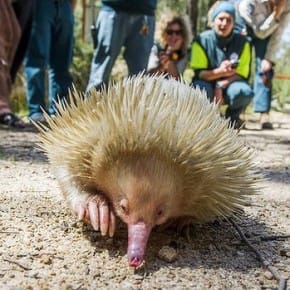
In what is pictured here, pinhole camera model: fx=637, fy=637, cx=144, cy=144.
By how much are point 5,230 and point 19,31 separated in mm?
2654

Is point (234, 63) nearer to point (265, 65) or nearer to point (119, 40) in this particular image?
point (265, 65)

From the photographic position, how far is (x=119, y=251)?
161 cm

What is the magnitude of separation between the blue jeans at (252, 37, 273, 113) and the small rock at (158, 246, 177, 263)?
13.2 ft

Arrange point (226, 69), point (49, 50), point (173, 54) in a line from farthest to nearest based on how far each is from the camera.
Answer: point (173, 54) → point (226, 69) → point (49, 50)

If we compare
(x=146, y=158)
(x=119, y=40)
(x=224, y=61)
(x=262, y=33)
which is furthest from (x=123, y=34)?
(x=146, y=158)

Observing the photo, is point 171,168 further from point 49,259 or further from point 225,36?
point 225,36

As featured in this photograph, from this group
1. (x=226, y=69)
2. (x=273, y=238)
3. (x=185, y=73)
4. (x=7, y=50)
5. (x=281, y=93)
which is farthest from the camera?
(x=185, y=73)

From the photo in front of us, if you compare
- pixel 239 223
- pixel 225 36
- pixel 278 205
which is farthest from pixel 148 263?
pixel 225 36

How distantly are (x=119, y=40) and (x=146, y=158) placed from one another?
319 cm

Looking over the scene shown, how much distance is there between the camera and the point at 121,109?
156cm

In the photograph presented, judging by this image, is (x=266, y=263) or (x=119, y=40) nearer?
(x=266, y=263)

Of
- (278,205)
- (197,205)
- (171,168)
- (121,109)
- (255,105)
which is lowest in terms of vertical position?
(255,105)

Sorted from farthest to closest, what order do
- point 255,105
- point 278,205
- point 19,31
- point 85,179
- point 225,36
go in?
point 255,105 → point 225,36 → point 19,31 → point 278,205 → point 85,179

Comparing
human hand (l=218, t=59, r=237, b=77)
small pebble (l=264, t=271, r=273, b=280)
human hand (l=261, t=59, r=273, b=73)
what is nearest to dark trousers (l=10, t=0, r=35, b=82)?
human hand (l=218, t=59, r=237, b=77)
